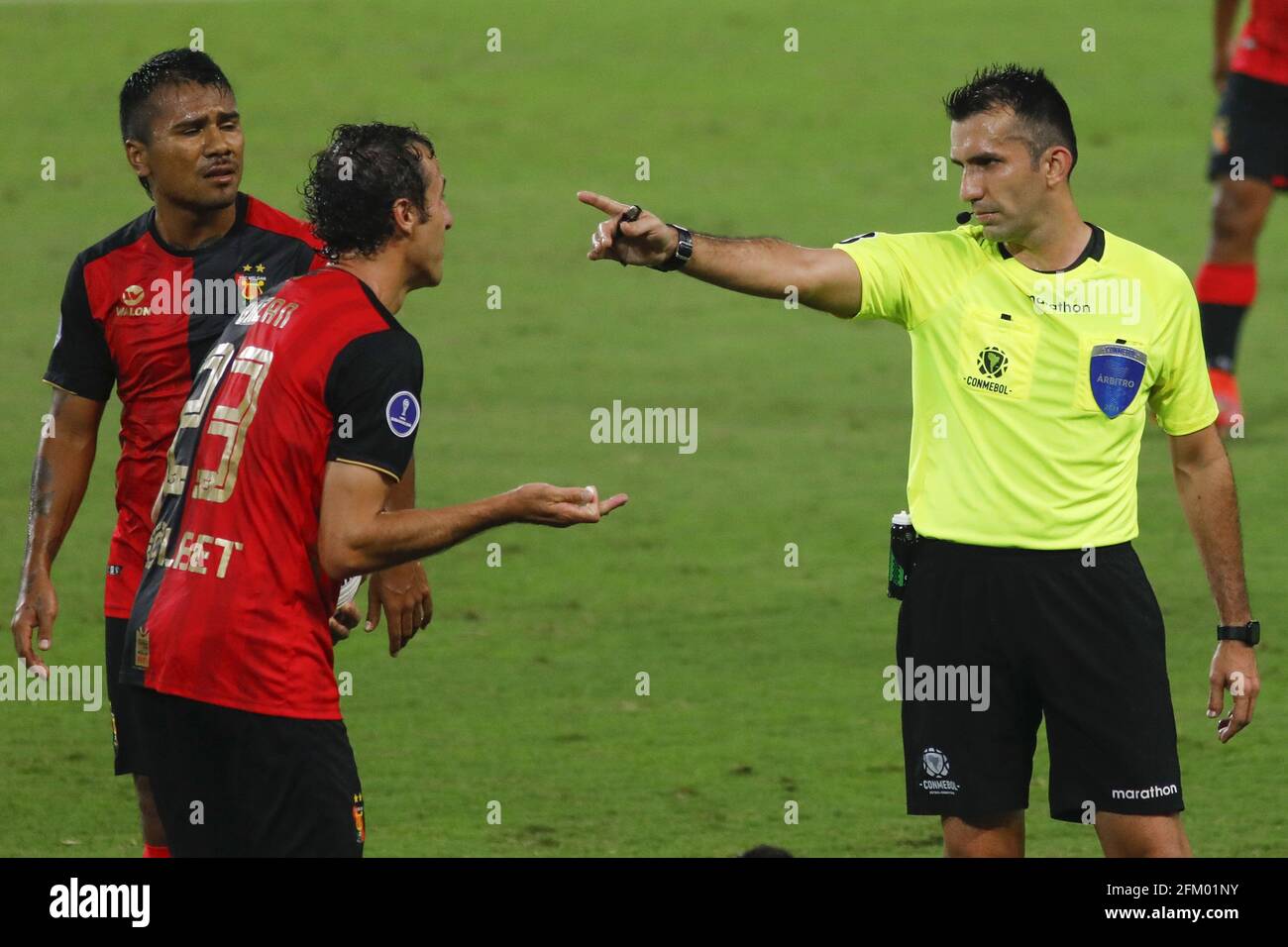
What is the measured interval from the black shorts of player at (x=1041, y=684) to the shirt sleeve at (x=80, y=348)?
7.80 ft

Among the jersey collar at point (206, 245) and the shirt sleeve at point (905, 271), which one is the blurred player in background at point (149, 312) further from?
the shirt sleeve at point (905, 271)

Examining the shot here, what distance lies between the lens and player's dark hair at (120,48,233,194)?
6.17 meters

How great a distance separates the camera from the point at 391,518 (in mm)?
4711

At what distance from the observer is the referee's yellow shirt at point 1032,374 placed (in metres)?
5.32

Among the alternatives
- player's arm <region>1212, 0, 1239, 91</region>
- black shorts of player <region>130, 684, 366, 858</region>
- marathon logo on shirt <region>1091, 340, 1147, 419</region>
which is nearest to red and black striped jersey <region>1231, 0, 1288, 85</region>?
player's arm <region>1212, 0, 1239, 91</region>

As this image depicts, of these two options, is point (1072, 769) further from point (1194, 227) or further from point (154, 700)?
point (1194, 227)

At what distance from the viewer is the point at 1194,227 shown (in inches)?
727

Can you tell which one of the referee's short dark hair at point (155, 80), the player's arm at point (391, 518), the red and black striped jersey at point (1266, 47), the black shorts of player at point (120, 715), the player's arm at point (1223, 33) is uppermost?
the player's arm at point (1223, 33)

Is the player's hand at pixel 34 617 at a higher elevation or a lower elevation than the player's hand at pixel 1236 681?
higher

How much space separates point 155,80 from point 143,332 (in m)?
0.77

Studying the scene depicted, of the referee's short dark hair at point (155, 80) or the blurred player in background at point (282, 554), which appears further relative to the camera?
the referee's short dark hair at point (155, 80)

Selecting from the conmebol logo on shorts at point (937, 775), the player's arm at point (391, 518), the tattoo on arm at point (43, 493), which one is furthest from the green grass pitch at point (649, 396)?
the player's arm at point (391, 518)

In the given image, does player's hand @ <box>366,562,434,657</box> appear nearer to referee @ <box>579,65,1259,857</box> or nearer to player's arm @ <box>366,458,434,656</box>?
player's arm @ <box>366,458,434,656</box>

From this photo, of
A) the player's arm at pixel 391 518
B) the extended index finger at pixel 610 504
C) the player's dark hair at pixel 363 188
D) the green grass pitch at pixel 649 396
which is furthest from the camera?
the green grass pitch at pixel 649 396
